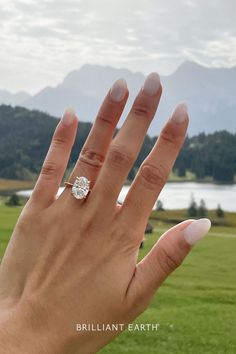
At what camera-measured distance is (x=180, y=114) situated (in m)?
1.53

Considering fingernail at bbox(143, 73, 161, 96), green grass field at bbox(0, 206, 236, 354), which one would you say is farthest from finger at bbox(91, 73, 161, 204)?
green grass field at bbox(0, 206, 236, 354)

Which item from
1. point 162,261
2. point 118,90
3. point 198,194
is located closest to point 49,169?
point 118,90

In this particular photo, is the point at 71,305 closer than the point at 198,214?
Yes

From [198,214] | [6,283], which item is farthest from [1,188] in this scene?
[6,283]

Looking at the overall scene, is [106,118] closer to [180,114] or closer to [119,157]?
[119,157]

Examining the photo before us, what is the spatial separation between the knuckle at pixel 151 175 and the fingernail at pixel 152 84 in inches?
8.7

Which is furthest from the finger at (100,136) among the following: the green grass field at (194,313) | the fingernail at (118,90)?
the green grass field at (194,313)

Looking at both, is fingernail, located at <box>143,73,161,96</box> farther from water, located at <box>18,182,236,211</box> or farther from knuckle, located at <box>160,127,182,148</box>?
water, located at <box>18,182,236,211</box>

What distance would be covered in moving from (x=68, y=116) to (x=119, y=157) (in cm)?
Answer: 24

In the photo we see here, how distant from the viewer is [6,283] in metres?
1.67

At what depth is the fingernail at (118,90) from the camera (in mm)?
1552

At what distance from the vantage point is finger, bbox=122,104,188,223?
1598mm

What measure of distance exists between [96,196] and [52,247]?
198 mm

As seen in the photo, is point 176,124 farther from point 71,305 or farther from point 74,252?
point 71,305
